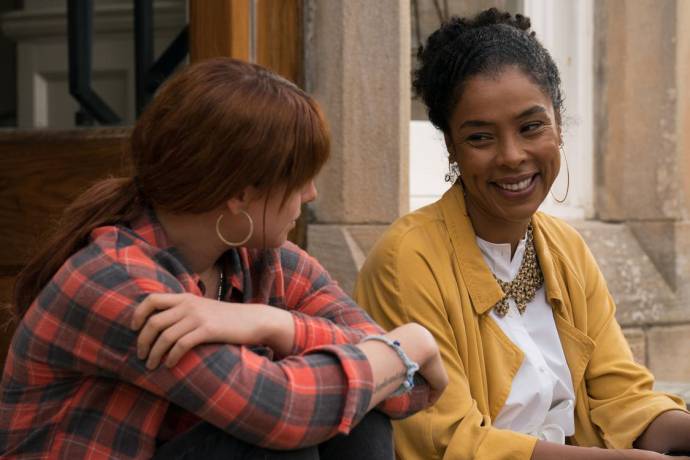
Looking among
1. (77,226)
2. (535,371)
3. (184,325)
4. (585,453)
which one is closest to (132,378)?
(184,325)

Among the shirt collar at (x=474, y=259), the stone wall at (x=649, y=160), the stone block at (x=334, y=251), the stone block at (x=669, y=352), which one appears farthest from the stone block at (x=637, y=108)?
the shirt collar at (x=474, y=259)

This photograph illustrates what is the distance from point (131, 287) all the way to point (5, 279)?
5.39ft

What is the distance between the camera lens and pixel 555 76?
8.79ft

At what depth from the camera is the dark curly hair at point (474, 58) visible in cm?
257

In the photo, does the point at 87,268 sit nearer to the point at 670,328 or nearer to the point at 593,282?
the point at 593,282

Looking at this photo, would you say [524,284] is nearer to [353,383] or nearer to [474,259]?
[474,259]

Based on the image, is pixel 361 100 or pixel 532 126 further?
pixel 361 100

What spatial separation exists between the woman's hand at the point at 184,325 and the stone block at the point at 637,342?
300cm

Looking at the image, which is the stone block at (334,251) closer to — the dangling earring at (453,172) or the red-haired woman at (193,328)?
the dangling earring at (453,172)

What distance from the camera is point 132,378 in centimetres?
187

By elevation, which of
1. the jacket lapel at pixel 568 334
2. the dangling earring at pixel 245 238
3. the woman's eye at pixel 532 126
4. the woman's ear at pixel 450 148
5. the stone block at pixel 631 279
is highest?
the woman's eye at pixel 532 126

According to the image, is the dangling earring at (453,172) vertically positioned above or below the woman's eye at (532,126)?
below

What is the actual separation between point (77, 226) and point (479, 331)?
933mm

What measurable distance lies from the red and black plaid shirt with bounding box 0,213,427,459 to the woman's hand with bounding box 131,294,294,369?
0.07 feet
